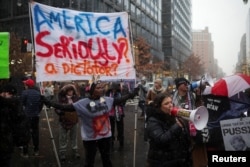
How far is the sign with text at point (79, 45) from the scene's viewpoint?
6.00 meters

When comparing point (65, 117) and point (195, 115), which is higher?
point (195, 115)

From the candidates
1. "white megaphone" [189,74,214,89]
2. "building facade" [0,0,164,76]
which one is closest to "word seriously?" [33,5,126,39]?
"white megaphone" [189,74,214,89]

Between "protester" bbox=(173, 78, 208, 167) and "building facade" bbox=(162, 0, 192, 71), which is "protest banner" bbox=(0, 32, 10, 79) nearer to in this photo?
"protester" bbox=(173, 78, 208, 167)

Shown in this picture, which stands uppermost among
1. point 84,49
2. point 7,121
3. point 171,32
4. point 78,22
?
point 171,32

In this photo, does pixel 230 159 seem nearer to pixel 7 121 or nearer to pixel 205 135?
pixel 205 135

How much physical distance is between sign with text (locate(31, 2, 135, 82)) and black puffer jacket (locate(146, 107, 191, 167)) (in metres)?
2.53

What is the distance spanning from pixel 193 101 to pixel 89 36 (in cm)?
224

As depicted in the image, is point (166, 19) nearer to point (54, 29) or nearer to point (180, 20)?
point (180, 20)

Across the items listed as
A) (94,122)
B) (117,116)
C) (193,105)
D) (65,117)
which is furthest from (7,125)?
(117,116)

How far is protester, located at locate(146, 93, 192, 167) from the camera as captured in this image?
152 inches

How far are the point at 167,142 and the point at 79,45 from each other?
3133mm

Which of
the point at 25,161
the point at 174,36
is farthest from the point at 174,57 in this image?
the point at 25,161

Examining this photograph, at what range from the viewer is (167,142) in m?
3.81

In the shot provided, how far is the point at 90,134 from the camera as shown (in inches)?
215
